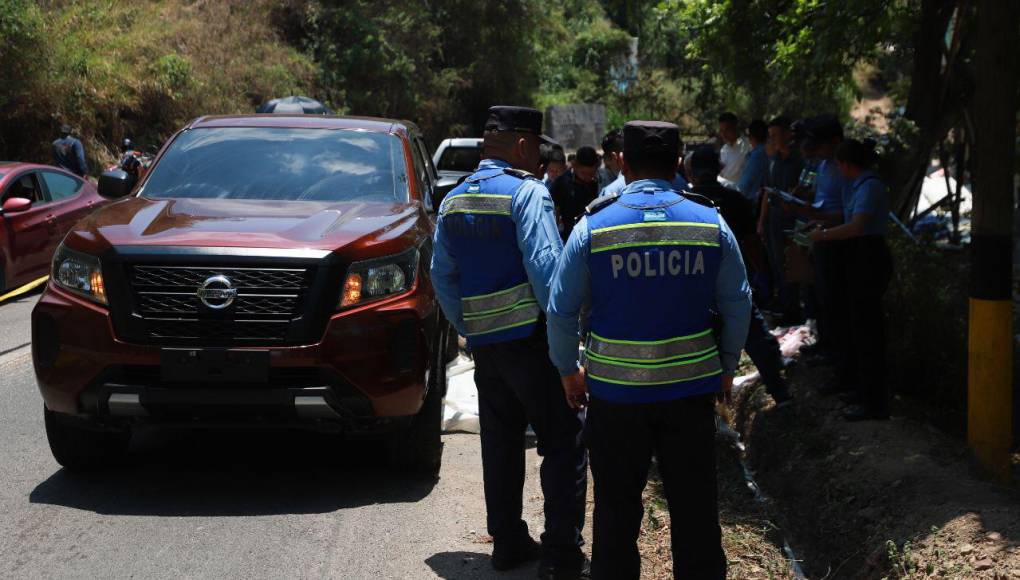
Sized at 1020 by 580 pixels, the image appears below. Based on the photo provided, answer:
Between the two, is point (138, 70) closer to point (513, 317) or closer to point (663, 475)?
point (513, 317)

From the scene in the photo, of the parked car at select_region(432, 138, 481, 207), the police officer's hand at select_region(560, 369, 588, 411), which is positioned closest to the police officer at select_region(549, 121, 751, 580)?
the police officer's hand at select_region(560, 369, 588, 411)

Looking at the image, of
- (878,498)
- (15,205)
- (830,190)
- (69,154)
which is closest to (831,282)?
(830,190)

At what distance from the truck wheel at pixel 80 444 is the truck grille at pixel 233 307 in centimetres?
78

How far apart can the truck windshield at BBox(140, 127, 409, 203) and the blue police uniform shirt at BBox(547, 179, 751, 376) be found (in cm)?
295

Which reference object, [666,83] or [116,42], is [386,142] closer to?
[116,42]

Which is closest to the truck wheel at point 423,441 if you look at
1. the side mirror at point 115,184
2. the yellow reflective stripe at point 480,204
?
the yellow reflective stripe at point 480,204

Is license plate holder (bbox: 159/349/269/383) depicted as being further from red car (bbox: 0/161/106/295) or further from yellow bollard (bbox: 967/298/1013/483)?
red car (bbox: 0/161/106/295)

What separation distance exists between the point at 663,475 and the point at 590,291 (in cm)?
69

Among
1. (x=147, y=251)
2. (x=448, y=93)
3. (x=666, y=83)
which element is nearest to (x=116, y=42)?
(x=448, y=93)

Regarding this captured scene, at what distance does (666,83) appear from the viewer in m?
36.3

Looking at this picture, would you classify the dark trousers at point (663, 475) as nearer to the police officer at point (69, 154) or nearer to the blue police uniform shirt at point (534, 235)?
the blue police uniform shirt at point (534, 235)

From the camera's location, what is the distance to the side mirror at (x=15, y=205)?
1215cm

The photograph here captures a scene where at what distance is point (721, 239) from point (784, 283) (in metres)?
6.18

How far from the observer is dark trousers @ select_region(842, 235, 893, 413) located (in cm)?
661
